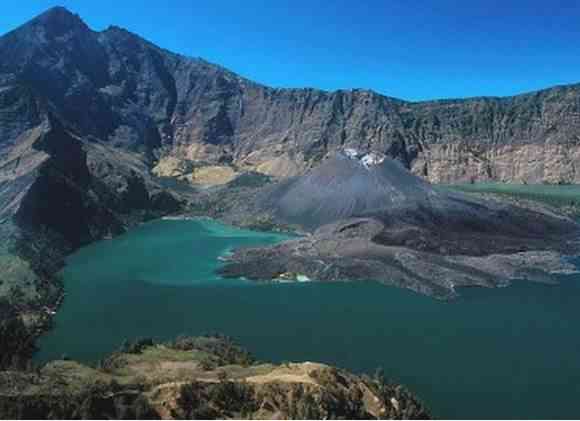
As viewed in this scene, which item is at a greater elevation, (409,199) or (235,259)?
(409,199)

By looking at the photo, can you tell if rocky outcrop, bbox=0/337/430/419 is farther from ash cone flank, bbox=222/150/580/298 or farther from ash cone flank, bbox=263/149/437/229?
ash cone flank, bbox=263/149/437/229

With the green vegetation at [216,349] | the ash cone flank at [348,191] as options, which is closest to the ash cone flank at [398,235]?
the ash cone flank at [348,191]

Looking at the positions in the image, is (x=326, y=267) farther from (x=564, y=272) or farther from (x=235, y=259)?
(x=564, y=272)

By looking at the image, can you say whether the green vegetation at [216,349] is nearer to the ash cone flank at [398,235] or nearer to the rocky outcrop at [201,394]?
the rocky outcrop at [201,394]

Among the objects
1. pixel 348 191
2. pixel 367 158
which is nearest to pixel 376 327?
pixel 348 191

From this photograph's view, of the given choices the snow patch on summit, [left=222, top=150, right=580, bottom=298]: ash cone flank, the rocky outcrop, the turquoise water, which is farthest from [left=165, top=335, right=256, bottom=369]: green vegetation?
the snow patch on summit

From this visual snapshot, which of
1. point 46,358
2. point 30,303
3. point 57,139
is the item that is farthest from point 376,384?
point 57,139
